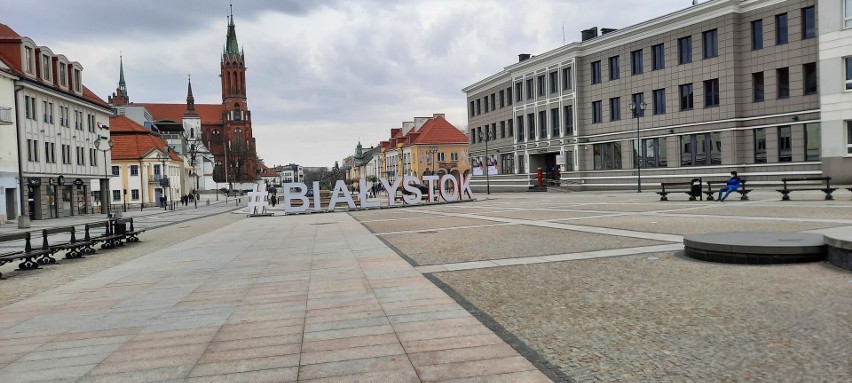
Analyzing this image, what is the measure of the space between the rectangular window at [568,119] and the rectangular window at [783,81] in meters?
18.4

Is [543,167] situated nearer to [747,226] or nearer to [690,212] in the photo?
[690,212]

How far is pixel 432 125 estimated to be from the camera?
331ft

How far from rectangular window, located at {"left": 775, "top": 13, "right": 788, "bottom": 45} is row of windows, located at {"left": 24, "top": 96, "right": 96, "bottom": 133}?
5152 centimetres

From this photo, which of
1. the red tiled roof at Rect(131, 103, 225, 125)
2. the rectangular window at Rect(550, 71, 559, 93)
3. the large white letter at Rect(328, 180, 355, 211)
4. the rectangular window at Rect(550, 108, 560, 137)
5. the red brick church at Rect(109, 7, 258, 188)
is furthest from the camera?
the red tiled roof at Rect(131, 103, 225, 125)

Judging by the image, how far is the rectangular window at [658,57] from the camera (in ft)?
146

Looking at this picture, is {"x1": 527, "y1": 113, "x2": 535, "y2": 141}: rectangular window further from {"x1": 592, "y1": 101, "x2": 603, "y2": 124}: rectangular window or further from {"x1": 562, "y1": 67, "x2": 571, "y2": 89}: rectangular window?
{"x1": 592, "y1": 101, "x2": 603, "y2": 124}: rectangular window

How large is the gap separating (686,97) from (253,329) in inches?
1711

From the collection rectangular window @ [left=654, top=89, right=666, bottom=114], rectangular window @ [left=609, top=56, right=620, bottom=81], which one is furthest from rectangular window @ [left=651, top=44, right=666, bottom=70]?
rectangular window @ [left=609, top=56, right=620, bottom=81]

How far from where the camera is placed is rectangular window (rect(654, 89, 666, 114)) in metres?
44.7

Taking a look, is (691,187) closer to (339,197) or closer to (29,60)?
(339,197)

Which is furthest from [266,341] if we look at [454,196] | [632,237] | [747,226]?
[454,196]

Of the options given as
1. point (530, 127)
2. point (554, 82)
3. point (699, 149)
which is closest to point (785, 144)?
point (699, 149)

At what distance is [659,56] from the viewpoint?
44.9m

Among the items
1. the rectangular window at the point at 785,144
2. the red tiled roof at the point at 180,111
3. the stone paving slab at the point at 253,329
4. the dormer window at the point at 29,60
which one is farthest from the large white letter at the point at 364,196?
the red tiled roof at the point at 180,111
